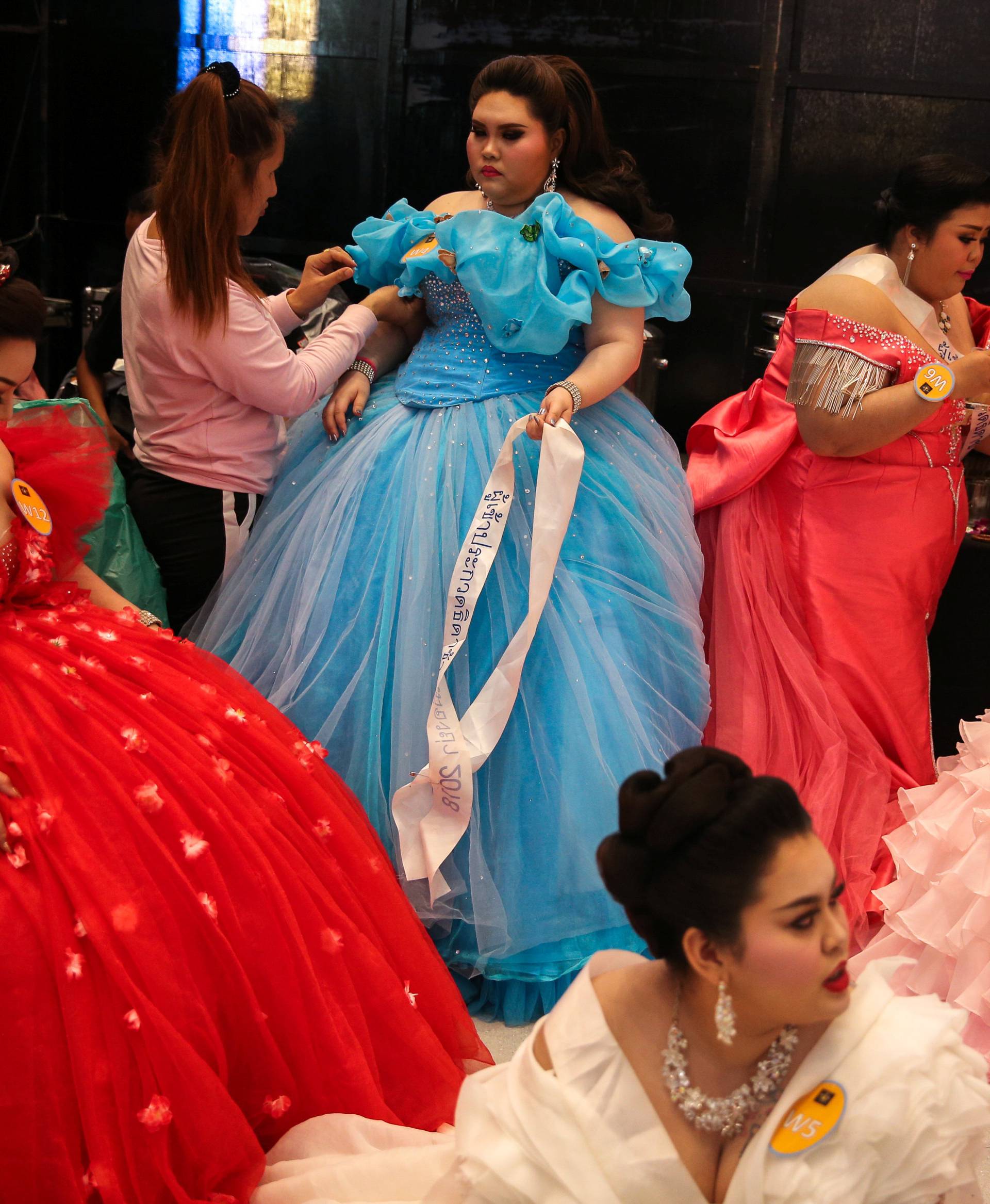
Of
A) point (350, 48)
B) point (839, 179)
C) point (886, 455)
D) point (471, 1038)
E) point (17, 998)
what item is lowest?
point (471, 1038)

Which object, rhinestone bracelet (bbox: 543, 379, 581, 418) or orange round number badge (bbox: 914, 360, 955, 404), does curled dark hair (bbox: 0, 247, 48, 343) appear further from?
orange round number badge (bbox: 914, 360, 955, 404)

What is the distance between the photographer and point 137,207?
10.3 feet

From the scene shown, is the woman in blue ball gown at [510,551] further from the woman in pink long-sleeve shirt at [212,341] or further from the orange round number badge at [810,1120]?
the orange round number badge at [810,1120]

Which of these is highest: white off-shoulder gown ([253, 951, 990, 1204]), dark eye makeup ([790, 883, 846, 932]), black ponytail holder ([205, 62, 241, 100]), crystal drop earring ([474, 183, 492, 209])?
black ponytail holder ([205, 62, 241, 100])

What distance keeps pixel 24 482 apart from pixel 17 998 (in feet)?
2.48

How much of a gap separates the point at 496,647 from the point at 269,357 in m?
0.67

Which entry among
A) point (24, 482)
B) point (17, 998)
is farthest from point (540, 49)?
point (17, 998)

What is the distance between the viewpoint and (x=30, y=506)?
6.16ft

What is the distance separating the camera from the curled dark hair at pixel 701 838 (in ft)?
3.88

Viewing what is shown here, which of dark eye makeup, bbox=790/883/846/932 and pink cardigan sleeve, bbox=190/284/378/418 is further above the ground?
pink cardigan sleeve, bbox=190/284/378/418

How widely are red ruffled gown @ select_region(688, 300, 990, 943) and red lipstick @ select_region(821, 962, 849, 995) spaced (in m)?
1.30

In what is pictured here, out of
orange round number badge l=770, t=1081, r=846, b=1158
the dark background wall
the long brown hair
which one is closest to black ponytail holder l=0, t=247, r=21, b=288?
the long brown hair

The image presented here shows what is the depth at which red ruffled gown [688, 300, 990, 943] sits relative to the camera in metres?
2.57

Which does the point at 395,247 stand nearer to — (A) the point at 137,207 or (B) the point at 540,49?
(A) the point at 137,207
